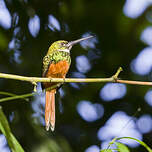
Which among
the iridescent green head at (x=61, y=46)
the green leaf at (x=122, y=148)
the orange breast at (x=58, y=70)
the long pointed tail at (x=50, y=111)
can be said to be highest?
the iridescent green head at (x=61, y=46)

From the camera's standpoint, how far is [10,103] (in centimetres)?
314

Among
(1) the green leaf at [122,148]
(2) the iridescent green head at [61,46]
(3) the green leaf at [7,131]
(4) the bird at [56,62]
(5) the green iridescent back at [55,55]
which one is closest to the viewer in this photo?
(3) the green leaf at [7,131]

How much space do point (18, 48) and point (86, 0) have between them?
0.90m

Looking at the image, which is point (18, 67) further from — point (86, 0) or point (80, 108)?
point (86, 0)

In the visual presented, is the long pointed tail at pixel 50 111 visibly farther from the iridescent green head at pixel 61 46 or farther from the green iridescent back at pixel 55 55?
the iridescent green head at pixel 61 46

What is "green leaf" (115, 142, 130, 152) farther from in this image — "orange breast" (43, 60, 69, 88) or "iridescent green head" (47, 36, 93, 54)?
"iridescent green head" (47, 36, 93, 54)

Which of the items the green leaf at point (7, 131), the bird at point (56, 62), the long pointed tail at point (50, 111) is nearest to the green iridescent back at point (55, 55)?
the bird at point (56, 62)

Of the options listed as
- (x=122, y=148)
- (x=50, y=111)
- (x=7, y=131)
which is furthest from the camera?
(x=50, y=111)

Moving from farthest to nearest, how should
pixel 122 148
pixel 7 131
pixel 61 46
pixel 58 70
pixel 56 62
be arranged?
pixel 61 46 < pixel 56 62 < pixel 58 70 < pixel 122 148 < pixel 7 131

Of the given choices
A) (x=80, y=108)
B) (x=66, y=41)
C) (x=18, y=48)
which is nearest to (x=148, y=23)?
(x=66, y=41)

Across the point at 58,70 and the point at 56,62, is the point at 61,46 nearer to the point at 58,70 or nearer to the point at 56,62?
the point at 56,62

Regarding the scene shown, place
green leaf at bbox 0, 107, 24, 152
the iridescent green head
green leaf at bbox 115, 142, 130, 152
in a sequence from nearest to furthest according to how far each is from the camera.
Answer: green leaf at bbox 0, 107, 24, 152
green leaf at bbox 115, 142, 130, 152
the iridescent green head

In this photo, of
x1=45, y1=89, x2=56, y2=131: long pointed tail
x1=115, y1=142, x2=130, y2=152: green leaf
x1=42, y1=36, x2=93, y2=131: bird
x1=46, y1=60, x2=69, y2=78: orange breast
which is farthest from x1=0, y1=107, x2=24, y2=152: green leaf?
x1=46, y1=60, x2=69, y2=78: orange breast

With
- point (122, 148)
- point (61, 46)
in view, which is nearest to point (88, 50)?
point (61, 46)
